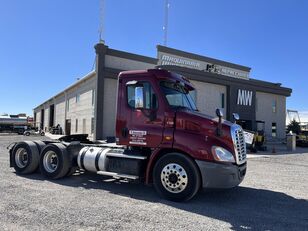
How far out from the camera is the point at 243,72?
4053 centimetres

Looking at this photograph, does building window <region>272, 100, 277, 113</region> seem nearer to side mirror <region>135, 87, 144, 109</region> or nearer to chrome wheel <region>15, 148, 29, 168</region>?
chrome wheel <region>15, 148, 29, 168</region>

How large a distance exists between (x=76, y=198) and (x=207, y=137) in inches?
125

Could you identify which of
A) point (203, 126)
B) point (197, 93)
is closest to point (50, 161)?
point (203, 126)

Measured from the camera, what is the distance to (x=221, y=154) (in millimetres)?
6828

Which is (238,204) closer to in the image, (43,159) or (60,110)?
(43,159)

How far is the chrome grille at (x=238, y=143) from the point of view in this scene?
7.08 metres

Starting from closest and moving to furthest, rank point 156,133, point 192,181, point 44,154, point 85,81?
point 192,181
point 156,133
point 44,154
point 85,81

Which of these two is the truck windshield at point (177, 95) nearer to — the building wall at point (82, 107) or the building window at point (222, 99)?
the building wall at point (82, 107)

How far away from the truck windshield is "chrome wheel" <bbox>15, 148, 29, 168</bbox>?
5280mm

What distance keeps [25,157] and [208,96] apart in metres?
24.7

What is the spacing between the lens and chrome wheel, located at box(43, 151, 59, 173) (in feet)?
31.2

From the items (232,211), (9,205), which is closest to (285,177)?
(232,211)

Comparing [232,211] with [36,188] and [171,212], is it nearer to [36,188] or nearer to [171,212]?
[171,212]

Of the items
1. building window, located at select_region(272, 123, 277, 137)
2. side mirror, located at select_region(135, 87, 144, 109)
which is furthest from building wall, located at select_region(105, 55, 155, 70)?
building window, located at select_region(272, 123, 277, 137)
